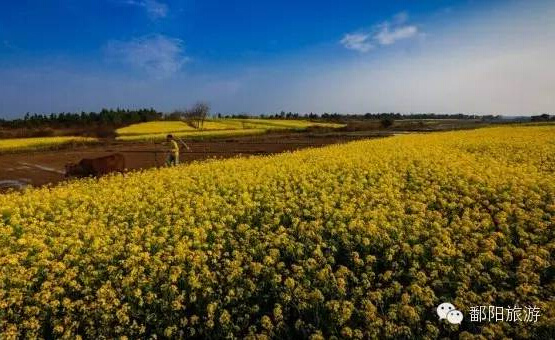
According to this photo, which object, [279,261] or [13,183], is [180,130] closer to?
[13,183]

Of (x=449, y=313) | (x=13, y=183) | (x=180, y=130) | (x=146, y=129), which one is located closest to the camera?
(x=449, y=313)

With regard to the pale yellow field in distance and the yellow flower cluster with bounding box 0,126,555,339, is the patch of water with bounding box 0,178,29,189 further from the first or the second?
the pale yellow field in distance

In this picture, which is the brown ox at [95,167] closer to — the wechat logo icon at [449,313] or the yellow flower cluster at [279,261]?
the yellow flower cluster at [279,261]

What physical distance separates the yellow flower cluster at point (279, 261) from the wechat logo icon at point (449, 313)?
0.15 meters

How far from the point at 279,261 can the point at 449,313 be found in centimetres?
295

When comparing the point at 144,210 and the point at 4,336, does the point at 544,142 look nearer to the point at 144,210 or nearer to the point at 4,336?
the point at 144,210

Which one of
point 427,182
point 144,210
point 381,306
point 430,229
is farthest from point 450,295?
point 144,210

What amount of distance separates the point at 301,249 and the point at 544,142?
64.7 ft

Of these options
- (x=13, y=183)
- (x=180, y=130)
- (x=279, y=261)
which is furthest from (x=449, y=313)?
(x=180, y=130)

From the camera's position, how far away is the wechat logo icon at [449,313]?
5.73 meters

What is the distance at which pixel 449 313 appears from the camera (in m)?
5.87

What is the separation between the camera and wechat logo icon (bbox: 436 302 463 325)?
5734mm

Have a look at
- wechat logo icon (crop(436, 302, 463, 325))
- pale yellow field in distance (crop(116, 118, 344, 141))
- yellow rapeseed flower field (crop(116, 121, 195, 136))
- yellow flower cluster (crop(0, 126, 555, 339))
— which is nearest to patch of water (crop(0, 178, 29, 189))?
yellow flower cluster (crop(0, 126, 555, 339))

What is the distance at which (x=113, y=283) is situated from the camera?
705cm
